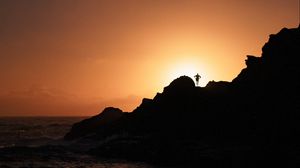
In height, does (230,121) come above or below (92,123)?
below

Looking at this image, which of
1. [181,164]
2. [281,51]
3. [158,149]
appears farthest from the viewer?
[281,51]

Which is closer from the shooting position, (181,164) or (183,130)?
(181,164)

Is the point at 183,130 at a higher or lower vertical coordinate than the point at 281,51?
lower

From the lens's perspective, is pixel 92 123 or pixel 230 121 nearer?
pixel 230 121

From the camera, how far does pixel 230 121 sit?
49000mm

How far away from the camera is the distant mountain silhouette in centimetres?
4172

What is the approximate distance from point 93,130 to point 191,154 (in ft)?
110

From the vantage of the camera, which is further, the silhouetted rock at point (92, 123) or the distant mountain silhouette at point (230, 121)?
the silhouetted rock at point (92, 123)

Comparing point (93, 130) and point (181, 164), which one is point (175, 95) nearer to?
point (181, 164)

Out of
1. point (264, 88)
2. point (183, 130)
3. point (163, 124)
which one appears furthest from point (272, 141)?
point (163, 124)

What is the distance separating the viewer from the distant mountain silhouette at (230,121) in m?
41.7

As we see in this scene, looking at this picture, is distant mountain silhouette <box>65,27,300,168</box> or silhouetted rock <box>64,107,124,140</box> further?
silhouetted rock <box>64,107,124,140</box>

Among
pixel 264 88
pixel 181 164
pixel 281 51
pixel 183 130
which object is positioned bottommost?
pixel 181 164

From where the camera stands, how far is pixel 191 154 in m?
43.2
